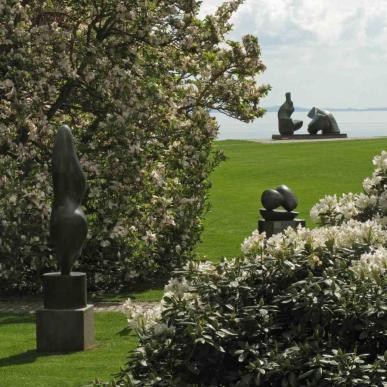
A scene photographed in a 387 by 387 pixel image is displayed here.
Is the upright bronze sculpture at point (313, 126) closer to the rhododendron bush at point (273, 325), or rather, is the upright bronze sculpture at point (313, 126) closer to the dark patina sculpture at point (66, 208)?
the dark patina sculpture at point (66, 208)

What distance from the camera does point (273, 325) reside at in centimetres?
628

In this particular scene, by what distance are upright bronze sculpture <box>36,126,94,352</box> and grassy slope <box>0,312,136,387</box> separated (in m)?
0.25

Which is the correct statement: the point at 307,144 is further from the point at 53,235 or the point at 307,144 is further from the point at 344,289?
the point at 344,289

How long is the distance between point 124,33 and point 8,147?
2.96m

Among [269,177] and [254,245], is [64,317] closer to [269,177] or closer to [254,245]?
[254,245]

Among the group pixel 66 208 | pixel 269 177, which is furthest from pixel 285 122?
pixel 66 208

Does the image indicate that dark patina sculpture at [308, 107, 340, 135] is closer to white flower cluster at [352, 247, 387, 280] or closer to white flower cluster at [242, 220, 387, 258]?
white flower cluster at [242, 220, 387, 258]

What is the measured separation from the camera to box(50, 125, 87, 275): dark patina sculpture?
12.2 m

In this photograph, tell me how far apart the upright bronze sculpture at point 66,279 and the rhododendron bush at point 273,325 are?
5.29 meters

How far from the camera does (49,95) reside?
53.0ft

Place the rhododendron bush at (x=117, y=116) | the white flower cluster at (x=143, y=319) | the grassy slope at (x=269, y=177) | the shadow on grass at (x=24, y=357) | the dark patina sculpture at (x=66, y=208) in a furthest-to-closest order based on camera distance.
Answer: the grassy slope at (x=269, y=177) < the rhododendron bush at (x=117, y=116) < the dark patina sculpture at (x=66, y=208) < the shadow on grass at (x=24, y=357) < the white flower cluster at (x=143, y=319)

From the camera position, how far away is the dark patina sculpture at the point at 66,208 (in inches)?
479

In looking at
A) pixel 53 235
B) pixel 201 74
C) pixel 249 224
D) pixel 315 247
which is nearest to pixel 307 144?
pixel 249 224

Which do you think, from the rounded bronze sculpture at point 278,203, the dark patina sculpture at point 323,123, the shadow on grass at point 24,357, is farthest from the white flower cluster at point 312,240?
the dark patina sculpture at point 323,123
